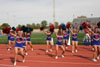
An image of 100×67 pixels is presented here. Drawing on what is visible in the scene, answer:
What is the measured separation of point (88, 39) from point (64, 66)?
7.72 metres

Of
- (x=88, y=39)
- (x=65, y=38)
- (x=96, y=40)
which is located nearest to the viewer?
(x=96, y=40)

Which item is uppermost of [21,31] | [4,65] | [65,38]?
[21,31]

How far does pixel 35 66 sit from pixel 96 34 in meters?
3.50

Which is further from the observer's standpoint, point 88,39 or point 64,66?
point 88,39

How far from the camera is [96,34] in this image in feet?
22.7

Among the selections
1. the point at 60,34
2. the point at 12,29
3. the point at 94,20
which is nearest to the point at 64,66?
the point at 60,34

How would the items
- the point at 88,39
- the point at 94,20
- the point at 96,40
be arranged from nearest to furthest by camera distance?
the point at 96,40
the point at 88,39
the point at 94,20

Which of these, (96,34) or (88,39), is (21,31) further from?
(88,39)

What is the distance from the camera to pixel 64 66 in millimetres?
6406

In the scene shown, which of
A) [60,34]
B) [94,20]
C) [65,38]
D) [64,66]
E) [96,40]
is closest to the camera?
[64,66]

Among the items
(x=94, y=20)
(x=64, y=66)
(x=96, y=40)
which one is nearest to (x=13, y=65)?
(x=64, y=66)

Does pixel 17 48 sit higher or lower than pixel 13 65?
higher

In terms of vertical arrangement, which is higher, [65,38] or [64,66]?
[65,38]

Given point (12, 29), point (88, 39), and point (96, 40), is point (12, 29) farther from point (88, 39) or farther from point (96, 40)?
point (88, 39)
